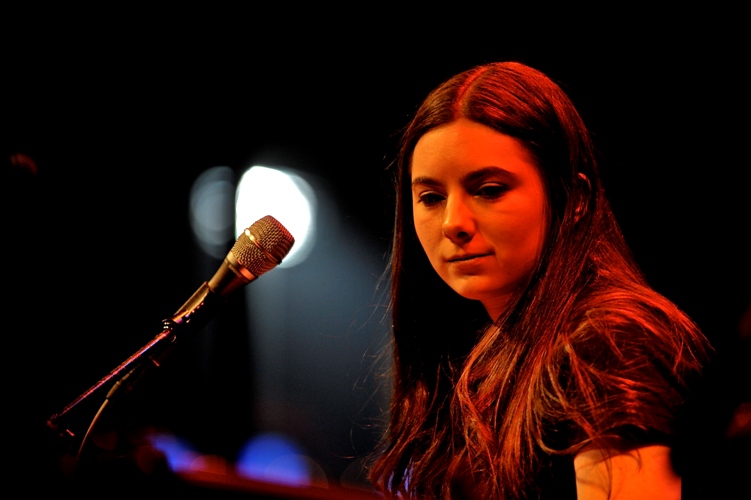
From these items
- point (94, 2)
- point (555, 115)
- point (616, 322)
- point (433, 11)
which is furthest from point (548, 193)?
point (94, 2)

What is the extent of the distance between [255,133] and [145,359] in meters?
2.33

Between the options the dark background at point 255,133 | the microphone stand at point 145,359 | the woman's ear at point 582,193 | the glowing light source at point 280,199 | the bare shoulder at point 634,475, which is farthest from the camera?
the glowing light source at point 280,199

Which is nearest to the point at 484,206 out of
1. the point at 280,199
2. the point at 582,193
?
the point at 582,193

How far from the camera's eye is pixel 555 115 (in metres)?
1.29

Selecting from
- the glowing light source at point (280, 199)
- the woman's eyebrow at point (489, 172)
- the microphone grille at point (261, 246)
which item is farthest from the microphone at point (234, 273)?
the glowing light source at point (280, 199)

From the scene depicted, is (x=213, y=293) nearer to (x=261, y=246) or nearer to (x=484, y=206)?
(x=261, y=246)

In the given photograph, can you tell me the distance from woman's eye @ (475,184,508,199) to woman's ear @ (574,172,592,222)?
0.16m

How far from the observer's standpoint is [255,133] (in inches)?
132

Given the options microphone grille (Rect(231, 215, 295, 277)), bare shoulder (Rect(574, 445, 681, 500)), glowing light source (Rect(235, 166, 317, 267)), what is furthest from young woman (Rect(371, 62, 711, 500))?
glowing light source (Rect(235, 166, 317, 267))

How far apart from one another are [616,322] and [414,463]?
62 cm

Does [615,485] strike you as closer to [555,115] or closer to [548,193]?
[548,193]

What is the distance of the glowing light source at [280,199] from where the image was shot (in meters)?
3.59

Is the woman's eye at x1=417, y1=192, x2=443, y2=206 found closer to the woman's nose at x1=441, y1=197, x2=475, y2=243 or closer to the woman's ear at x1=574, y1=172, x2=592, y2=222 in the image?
the woman's nose at x1=441, y1=197, x2=475, y2=243

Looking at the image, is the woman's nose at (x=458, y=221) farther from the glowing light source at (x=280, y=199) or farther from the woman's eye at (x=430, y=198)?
the glowing light source at (x=280, y=199)
